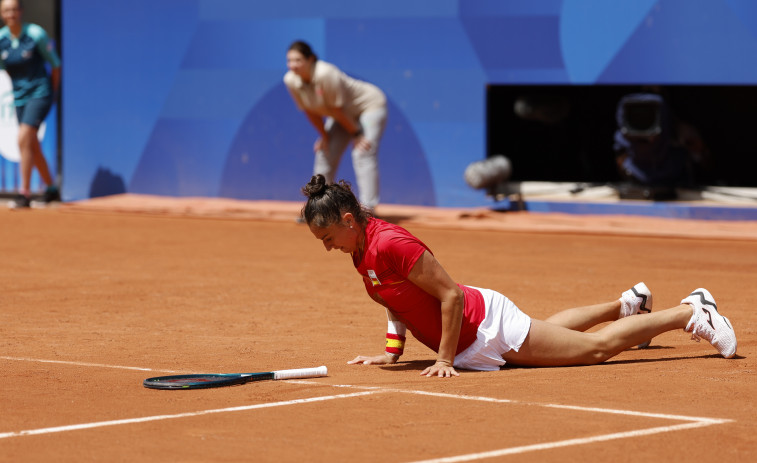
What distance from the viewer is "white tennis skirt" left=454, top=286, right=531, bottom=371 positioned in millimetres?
6789

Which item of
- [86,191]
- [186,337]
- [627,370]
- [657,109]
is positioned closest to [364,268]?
[627,370]

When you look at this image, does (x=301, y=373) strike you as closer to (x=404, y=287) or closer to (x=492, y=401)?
(x=404, y=287)

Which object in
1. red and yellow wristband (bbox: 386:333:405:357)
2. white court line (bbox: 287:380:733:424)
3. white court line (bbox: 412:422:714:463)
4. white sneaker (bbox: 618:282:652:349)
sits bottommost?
white court line (bbox: 412:422:714:463)

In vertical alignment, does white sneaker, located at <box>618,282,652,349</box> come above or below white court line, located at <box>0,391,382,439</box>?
above

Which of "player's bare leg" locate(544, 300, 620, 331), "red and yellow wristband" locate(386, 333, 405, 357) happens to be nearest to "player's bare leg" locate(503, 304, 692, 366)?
"player's bare leg" locate(544, 300, 620, 331)

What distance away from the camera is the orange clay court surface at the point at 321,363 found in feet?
16.8

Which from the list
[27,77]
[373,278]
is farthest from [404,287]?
[27,77]

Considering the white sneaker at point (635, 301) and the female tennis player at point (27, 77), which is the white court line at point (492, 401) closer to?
the white sneaker at point (635, 301)

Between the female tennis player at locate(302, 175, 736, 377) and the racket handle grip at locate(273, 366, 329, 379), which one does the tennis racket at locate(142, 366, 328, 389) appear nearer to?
the racket handle grip at locate(273, 366, 329, 379)

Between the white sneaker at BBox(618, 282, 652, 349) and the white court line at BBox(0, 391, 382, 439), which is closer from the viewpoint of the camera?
the white court line at BBox(0, 391, 382, 439)

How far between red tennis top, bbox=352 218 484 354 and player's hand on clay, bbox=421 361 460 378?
8.3 inches

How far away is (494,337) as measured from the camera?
678 centimetres

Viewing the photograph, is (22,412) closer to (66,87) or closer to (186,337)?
(186,337)

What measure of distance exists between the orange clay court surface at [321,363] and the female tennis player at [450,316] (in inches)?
4.9
